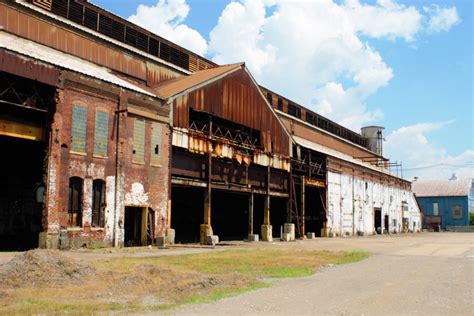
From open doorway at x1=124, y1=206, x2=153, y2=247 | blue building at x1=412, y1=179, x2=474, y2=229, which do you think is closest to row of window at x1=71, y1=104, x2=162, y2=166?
open doorway at x1=124, y1=206, x2=153, y2=247

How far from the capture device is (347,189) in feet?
171

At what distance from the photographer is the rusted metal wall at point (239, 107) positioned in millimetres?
29078

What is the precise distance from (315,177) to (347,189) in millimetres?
7376

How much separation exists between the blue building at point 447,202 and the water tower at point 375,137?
24815mm

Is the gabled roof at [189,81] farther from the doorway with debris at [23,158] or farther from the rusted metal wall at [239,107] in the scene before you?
the doorway with debris at [23,158]

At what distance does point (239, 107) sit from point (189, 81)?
15.1 feet

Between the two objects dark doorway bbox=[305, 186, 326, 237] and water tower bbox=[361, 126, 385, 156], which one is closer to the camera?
dark doorway bbox=[305, 186, 326, 237]

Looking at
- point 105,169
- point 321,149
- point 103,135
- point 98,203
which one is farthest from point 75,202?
point 321,149

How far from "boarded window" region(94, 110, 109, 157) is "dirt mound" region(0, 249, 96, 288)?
11456 millimetres

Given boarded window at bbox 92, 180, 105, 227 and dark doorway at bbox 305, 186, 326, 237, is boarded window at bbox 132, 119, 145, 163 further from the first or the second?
dark doorway at bbox 305, 186, 326, 237

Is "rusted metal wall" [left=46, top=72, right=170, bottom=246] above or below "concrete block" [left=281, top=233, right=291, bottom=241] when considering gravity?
above

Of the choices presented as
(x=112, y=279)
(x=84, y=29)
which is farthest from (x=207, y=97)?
(x=112, y=279)

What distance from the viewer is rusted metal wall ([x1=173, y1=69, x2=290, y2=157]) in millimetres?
29078

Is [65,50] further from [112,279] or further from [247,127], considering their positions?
[112,279]
